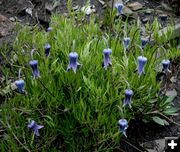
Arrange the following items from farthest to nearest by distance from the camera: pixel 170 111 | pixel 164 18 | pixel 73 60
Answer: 1. pixel 164 18
2. pixel 170 111
3. pixel 73 60

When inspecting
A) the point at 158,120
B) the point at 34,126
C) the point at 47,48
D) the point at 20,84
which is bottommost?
the point at 158,120

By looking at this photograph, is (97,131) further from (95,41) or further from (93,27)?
(93,27)

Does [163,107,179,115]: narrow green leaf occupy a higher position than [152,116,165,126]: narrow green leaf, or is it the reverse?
[163,107,179,115]: narrow green leaf

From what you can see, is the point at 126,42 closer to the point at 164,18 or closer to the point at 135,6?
the point at 164,18

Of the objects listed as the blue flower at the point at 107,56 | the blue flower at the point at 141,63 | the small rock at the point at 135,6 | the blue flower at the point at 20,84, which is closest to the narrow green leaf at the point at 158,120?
the blue flower at the point at 141,63

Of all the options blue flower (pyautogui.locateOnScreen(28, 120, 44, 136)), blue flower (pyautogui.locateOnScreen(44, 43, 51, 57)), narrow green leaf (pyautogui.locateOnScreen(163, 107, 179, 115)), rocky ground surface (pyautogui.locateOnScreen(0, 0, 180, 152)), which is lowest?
narrow green leaf (pyautogui.locateOnScreen(163, 107, 179, 115))

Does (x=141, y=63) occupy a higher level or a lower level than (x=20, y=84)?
higher

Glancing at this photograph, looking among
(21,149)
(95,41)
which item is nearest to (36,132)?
(21,149)

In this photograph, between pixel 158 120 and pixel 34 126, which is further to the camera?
pixel 158 120

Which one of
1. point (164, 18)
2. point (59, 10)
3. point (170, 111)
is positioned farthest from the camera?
point (59, 10)

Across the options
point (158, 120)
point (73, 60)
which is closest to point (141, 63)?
point (73, 60)

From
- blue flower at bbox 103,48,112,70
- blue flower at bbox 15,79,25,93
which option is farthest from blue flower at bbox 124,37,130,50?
blue flower at bbox 15,79,25,93

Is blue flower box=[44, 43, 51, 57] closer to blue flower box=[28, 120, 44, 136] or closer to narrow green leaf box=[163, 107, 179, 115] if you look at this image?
blue flower box=[28, 120, 44, 136]

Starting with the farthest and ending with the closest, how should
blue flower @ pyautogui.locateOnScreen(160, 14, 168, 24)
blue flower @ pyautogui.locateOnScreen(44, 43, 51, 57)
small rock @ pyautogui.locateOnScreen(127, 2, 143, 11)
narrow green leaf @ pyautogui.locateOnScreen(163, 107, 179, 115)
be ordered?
small rock @ pyautogui.locateOnScreen(127, 2, 143, 11) < blue flower @ pyautogui.locateOnScreen(160, 14, 168, 24) < narrow green leaf @ pyautogui.locateOnScreen(163, 107, 179, 115) < blue flower @ pyautogui.locateOnScreen(44, 43, 51, 57)
